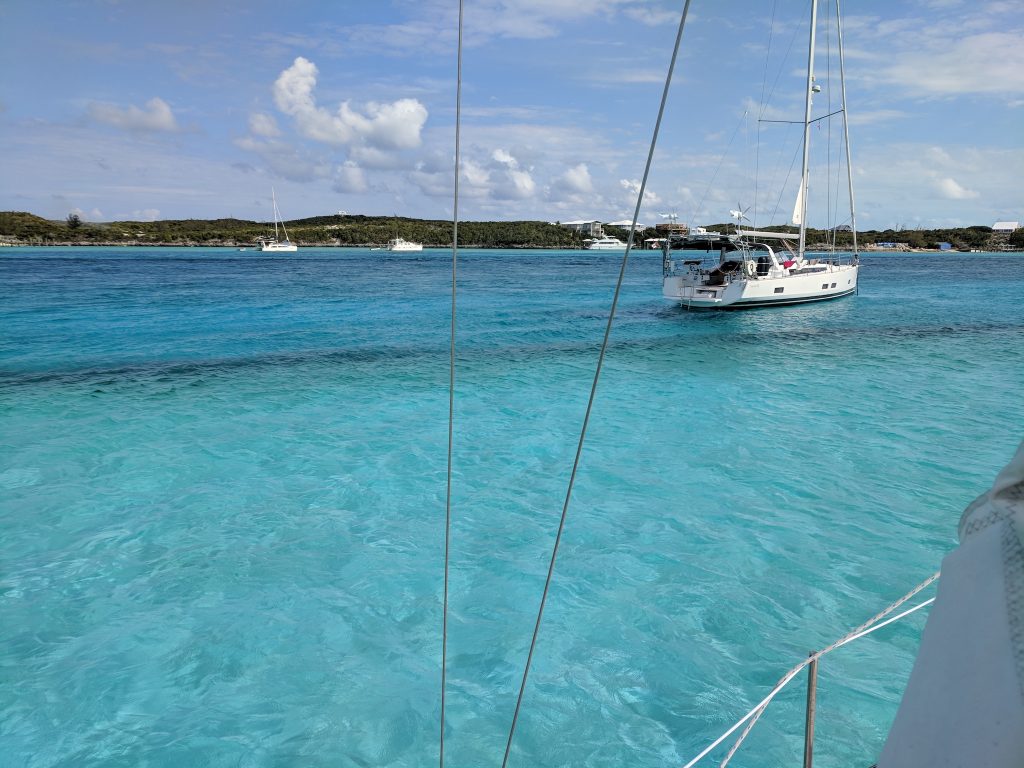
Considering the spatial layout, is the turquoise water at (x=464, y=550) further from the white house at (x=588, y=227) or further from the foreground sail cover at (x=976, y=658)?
the white house at (x=588, y=227)

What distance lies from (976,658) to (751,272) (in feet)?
87.3

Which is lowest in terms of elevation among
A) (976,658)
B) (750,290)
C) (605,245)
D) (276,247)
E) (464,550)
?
(464,550)

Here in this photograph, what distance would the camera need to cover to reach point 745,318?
2473cm

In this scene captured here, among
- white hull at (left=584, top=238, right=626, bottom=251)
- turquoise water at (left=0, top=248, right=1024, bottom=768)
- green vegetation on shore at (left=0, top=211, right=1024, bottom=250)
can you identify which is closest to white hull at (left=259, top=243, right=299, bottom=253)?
green vegetation on shore at (left=0, top=211, right=1024, bottom=250)

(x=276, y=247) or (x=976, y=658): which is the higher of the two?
(x=276, y=247)

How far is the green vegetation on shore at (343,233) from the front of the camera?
134 meters

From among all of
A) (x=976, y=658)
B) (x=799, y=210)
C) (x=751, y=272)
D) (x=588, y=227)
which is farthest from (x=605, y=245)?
(x=976, y=658)

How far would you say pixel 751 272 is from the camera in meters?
25.4

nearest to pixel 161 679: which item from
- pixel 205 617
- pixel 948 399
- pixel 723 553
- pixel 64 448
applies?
pixel 205 617

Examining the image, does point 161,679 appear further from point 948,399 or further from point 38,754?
point 948,399

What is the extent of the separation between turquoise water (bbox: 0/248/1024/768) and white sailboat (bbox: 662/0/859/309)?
366 inches

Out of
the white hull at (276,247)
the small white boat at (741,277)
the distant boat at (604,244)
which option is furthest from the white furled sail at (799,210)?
the distant boat at (604,244)

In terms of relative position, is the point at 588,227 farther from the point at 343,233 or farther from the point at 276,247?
the point at 276,247

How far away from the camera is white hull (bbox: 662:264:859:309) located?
25047 millimetres
